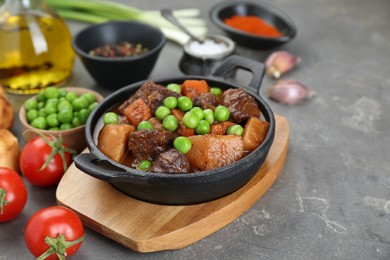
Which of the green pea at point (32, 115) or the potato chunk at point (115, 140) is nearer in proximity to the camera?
the potato chunk at point (115, 140)

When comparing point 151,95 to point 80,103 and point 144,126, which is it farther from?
point 80,103

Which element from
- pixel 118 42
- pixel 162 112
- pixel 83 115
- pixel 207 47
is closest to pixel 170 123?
pixel 162 112

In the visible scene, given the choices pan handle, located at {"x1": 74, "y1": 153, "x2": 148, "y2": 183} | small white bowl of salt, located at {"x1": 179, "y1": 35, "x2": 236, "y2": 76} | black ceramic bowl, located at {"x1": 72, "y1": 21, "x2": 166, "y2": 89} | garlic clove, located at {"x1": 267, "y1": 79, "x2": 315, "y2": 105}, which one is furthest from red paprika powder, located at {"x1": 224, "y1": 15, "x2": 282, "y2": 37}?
pan handle, located at {"x1": 74, "y1": 153, "x2": 148, "y2": 183}

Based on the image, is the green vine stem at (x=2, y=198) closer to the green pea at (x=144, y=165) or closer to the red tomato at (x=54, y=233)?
the red tomato at (x=54, y=233)

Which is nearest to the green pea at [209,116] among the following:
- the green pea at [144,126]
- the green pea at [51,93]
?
the green pea at [144,126]

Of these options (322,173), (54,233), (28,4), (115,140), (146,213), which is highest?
(28,4)

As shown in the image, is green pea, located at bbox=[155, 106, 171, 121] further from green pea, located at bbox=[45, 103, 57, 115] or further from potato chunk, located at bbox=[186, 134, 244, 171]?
green pea, located at bbox=[45, 103, 57, 115]
